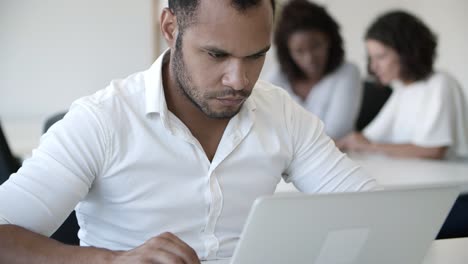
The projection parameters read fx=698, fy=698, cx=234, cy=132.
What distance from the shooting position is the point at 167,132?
134 cm

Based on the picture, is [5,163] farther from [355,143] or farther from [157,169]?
[355,143]

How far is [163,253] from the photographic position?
1010mm

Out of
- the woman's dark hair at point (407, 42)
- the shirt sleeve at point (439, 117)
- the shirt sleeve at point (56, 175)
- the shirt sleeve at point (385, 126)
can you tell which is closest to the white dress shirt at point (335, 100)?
the shirt sleeve at point (385, 126)

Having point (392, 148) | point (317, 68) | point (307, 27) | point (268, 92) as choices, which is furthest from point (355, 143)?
point (268, 92)

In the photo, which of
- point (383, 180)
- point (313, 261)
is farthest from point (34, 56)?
point (313, 261)

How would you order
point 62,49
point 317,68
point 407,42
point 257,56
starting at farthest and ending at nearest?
point 62,49 < point 317,68 < point 407,42 < point 257,56

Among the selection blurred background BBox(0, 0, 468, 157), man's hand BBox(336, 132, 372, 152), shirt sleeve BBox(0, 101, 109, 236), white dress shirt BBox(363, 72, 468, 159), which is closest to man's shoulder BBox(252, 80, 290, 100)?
shirt sleeve BBox(0, 101, 109, 236)

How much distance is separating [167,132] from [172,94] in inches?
4.2

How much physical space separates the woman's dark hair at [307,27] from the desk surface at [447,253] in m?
1.84

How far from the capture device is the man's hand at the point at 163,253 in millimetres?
1006

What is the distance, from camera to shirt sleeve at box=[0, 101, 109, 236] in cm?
114

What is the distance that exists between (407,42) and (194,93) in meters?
1.90

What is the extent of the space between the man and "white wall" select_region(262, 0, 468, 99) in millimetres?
2714

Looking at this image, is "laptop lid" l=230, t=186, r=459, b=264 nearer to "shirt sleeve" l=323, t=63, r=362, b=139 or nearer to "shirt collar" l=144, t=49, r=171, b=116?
"shirt collar" l=144, t=49, r=171, b=116
